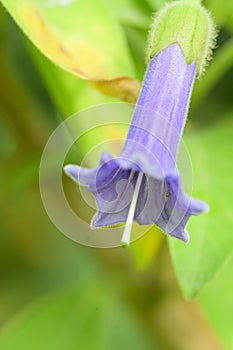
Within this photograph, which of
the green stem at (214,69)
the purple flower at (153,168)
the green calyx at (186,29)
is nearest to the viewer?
the purple flower at (153,168)

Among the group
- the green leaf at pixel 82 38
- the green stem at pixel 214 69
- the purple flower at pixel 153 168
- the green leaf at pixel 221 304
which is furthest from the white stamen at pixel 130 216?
the green leaf at pixel 221 304

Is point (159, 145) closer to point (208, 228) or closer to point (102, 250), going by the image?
point (208, 228)

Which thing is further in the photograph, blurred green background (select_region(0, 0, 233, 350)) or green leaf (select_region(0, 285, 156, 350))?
green leaf (select_region(0, 285, 156, 350))

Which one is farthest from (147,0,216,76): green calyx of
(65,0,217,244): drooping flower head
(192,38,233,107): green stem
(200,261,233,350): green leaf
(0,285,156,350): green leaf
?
(0,285,156,350): green leaf

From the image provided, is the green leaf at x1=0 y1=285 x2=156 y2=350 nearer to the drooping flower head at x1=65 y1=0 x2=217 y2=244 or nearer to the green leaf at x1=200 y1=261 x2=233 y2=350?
the green leaf at x1=200 y1=261 x2=233 y2=350

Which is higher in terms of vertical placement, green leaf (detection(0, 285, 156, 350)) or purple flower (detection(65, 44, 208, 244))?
purple flower (detection(65, 44, 208, 244))

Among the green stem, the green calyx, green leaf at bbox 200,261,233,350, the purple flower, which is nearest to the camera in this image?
the purple flower

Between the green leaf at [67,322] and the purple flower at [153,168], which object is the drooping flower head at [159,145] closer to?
the purple flower at [153,168]
